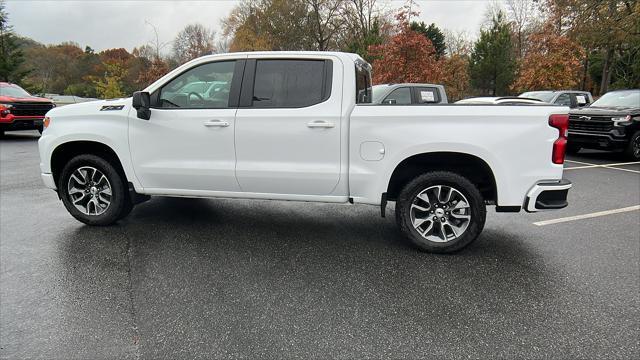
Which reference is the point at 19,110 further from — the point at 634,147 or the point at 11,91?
the point at 634,147

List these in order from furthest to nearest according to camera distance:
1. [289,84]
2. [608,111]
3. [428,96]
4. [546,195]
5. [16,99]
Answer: [16,99] < [428,96] < [608,111] < [289,84] < [546,195]

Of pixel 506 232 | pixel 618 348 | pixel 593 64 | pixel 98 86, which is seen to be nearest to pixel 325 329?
pixel 618 348

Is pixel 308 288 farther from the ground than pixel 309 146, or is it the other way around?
pixel 309 146

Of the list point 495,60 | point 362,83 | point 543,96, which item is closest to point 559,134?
point 362,83

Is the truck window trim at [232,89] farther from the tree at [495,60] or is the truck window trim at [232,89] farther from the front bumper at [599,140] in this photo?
the tree at [495,60]

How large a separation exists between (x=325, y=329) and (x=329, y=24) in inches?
1708

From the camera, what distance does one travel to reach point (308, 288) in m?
3.37

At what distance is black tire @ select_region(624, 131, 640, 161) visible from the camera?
10.2 metres

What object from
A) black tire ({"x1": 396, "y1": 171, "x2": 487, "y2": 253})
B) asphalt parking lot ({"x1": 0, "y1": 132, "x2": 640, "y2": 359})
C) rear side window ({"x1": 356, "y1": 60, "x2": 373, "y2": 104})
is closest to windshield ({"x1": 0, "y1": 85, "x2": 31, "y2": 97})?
asphalt parking lot ({"x1": 0, "y1": 132, "x2": 640, "y2": 359})

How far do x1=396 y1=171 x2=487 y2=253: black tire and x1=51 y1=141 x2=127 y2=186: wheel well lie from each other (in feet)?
10.5

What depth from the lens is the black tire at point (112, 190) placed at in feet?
15.5

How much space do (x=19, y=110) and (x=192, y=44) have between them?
2515 cm

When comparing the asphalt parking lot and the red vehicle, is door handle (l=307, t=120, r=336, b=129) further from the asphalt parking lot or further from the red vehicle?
the red vehicle

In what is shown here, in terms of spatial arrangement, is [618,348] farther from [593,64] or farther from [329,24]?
[329,24]
